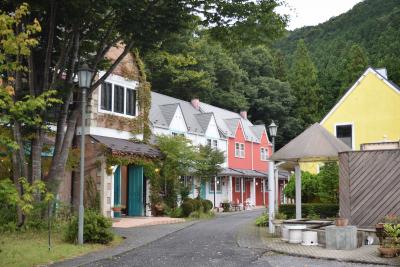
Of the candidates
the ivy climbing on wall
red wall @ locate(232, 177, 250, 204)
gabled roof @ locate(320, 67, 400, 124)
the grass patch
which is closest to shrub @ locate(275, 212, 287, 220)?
the grass patch

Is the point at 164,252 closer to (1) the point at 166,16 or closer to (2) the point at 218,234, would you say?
(2) the point at 218,234

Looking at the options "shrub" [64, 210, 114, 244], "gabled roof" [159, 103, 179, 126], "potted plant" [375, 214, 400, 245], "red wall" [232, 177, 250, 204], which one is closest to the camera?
"potted plant" [375, 214, 400, 245]

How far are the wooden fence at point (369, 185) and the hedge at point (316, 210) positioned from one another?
7328 millimetres

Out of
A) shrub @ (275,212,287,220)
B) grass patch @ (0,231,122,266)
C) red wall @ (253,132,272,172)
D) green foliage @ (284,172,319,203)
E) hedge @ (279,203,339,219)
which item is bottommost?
grass patch @ (0,231,122,266)

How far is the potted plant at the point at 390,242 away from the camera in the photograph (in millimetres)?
11281

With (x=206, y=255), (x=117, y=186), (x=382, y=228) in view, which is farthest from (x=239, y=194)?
(x=206, y=255)

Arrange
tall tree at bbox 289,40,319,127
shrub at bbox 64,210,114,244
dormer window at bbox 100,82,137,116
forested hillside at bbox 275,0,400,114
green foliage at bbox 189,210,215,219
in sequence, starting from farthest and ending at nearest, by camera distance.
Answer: tall tree at bbox 289,40,319,127
forested hillside at bbox 275,0,400,114
green foliage at bbox 189,210,215,219
dormer window at bbox 100,82,137,116
shrub at bbox 64,210,114,244

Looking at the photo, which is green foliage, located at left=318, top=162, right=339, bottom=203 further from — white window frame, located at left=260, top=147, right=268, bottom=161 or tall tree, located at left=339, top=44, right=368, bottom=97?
tall tree, located at left=339, top=44, right=368, bottom=97

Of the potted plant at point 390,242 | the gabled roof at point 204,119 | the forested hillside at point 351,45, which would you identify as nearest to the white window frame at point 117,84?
the gabled roof at point 204,119

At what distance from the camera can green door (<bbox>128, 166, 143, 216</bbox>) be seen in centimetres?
2571

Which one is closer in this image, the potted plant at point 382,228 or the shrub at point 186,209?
the potted plant at point 382,228

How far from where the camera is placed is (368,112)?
30.5 meters

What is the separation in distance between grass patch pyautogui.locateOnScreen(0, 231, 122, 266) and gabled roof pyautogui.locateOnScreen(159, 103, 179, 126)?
18592 millimetres

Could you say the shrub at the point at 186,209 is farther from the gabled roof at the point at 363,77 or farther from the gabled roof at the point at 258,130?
the gabled roof at the point at 258,130
